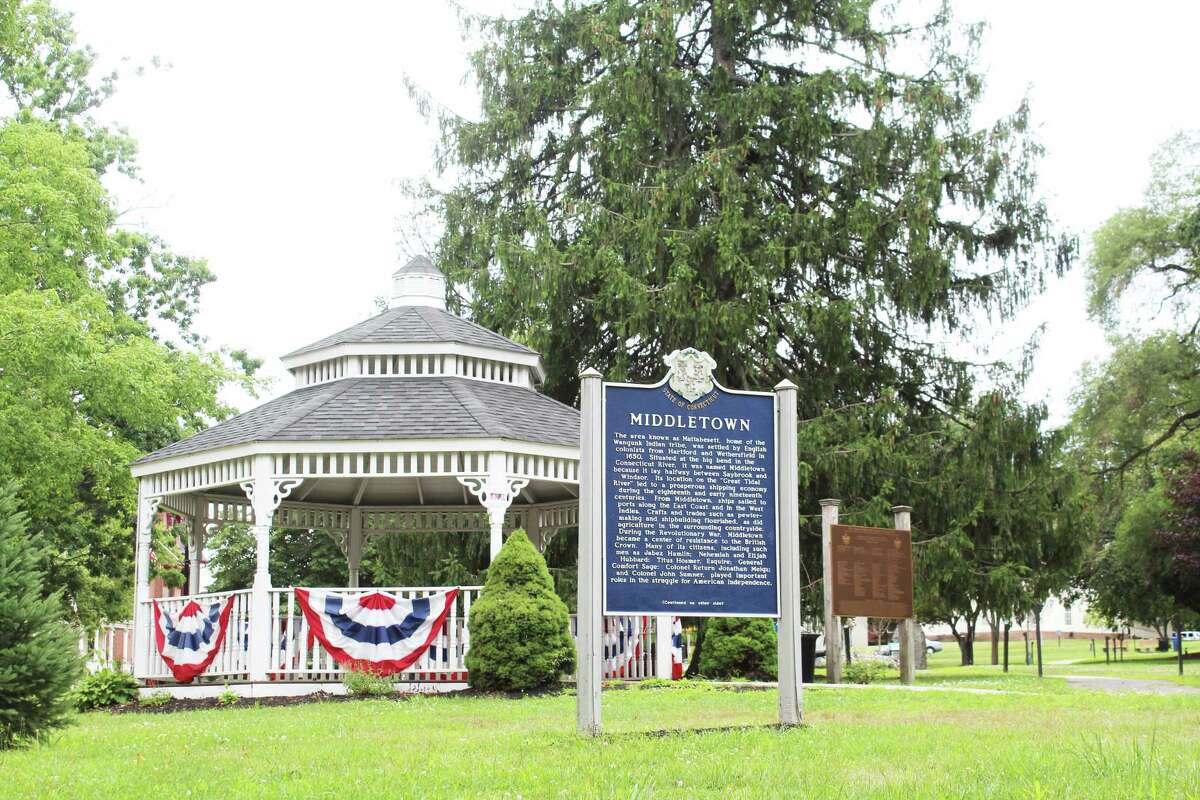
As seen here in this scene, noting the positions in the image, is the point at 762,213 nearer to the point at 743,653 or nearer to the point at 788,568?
the point at 743,653

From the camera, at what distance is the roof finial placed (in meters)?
21.8

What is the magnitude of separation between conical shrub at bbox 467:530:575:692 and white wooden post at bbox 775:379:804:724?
19.1ft

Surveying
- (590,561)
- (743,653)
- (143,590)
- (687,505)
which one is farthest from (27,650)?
(743,653)

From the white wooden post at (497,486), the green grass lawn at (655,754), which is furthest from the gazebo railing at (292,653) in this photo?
the green grass lawn at (655,754)

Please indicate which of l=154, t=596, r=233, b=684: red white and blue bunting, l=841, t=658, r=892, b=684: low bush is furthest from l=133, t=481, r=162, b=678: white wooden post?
l=841, t=658, r=892, b=684: low bush

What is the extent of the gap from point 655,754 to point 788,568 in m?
2.52

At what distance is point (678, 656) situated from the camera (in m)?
19.7

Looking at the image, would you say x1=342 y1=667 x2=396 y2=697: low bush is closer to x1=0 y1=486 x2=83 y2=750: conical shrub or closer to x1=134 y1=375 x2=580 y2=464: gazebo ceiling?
x1=134 y1=375 x2=580 y2=464: gazebo ceiling

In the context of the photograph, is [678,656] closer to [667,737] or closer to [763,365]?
[763,365]

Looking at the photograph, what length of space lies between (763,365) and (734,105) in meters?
5.02

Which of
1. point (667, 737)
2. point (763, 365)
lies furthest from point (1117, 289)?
point (667, 737)

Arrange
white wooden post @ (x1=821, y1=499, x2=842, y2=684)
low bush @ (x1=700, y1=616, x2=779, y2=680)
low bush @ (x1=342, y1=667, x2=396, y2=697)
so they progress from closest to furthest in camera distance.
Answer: low bush @ (x1=342, y1=667, x2=396, y2=697) < white wooden post @ (x1=821, y1=499, x2=842, y2=684) < low bush @ (x1=700, y1=616, x2=779, y2=680)

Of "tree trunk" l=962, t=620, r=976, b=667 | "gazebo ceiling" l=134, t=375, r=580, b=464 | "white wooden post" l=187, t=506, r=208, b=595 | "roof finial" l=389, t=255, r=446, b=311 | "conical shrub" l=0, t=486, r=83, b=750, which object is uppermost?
"roof finial" l=389, t=255, r=446, b=311

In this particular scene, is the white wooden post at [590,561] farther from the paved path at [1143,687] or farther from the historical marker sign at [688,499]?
the paved path at [1143,687]
